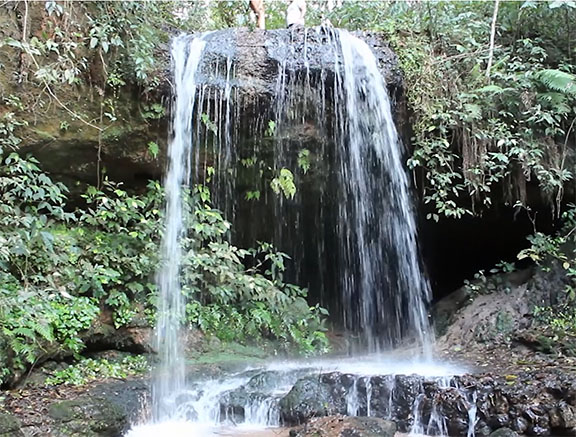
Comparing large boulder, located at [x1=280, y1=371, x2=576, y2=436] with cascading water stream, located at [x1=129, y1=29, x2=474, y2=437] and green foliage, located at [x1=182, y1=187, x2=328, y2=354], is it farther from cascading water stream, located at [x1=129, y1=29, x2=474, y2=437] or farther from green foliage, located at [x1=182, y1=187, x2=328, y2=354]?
green foliage, located at [x1=182, y1=187, x2=328, y2=354]

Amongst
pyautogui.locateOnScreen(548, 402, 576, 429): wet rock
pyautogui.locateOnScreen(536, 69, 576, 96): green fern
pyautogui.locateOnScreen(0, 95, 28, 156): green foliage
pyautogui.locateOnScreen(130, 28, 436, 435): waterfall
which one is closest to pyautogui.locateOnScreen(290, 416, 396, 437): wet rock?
pyautogui.locateOnScreen(548, 402, 576, 429): wet rock

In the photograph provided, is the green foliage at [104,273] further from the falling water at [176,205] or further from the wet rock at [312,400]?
the wet rock at [312,400]

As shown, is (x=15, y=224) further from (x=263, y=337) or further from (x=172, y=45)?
(x=263, y=337)

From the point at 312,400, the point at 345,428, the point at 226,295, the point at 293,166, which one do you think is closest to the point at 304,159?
the point at 293,166

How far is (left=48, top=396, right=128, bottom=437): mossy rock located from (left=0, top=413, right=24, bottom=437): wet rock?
0.26 metres

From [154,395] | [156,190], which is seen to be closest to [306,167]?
[156,190]

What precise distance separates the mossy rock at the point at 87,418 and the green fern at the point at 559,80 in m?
6.14

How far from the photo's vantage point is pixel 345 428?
337 centimetres

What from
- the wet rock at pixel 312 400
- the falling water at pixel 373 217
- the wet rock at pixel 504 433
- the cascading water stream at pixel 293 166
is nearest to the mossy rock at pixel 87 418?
the cascading water stream at pixel 293 166

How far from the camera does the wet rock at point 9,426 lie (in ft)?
10.3

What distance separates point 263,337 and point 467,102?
4.27 metres

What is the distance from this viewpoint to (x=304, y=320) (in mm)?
7168

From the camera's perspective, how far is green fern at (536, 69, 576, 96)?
6.03m

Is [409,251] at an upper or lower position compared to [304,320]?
upper
